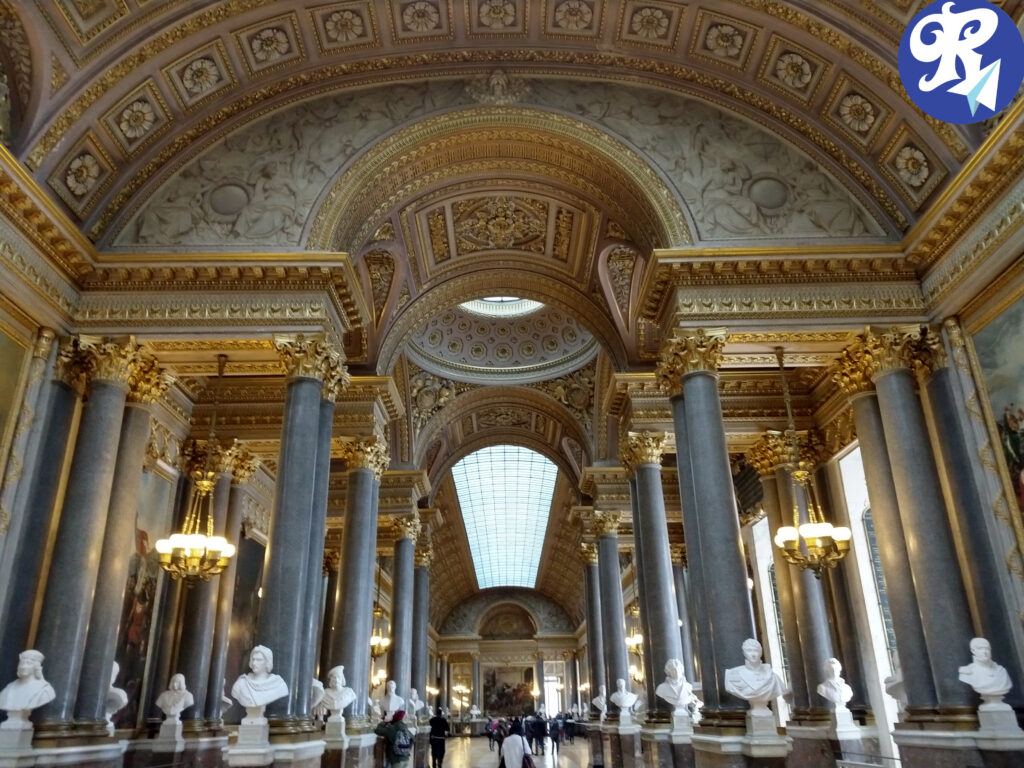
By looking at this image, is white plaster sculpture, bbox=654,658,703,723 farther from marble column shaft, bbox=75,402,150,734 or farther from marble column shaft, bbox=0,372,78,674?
marble column shaft, bbox=0,372,78,674

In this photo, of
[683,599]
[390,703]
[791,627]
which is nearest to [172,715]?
[390,703]

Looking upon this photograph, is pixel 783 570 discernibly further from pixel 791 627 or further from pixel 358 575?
pixel 358 575

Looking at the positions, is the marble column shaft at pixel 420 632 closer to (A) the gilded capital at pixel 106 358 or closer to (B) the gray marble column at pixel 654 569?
(B) the gray marble column at pixel 654 569

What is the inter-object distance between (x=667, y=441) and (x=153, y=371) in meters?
9.83

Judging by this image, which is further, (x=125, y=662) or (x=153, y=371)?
(x=125, y=662)

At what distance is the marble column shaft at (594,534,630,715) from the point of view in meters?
18.8

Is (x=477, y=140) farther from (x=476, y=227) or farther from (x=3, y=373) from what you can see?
(x=3, y=373)

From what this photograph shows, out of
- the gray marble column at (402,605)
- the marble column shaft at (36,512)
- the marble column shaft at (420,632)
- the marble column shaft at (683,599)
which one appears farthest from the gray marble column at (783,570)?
the marble column shaft at (420,632)

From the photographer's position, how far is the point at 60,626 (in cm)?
903

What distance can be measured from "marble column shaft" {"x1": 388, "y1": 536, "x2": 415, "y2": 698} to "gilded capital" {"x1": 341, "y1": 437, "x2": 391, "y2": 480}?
256 inches

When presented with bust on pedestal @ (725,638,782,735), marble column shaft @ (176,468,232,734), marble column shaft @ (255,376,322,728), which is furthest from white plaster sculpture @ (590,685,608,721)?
marble column shaft @ (255,376,322,728)

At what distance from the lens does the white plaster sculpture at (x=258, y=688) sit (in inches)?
333

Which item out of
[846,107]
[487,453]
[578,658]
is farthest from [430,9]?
[578,658]

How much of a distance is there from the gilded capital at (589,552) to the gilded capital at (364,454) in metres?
11.4
